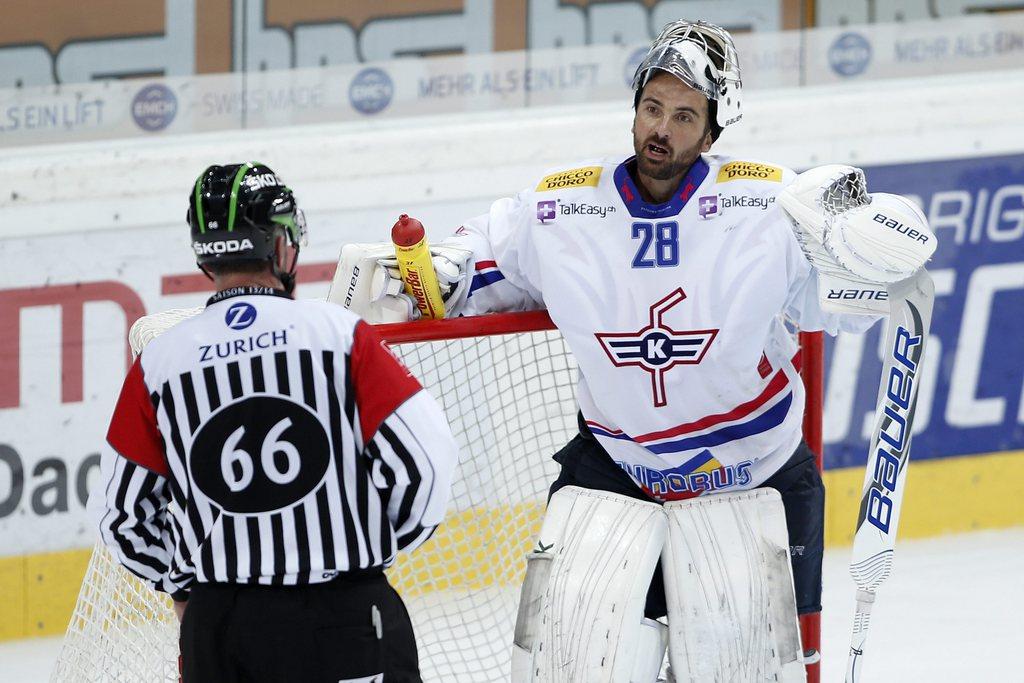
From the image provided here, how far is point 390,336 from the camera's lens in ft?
8.77

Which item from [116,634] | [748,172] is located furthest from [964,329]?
[116,634]

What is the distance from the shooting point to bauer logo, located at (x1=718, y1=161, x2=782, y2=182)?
101 inches

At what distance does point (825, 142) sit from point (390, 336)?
2183 millimetres

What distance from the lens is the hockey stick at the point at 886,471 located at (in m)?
2.59

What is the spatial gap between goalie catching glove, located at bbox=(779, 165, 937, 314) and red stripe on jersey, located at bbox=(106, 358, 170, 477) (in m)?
1.01

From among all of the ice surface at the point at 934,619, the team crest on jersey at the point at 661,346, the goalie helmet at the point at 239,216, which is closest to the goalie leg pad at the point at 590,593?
the team crest on jersey at the point at 661,346

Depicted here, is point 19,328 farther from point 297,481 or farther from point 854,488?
point 854,488

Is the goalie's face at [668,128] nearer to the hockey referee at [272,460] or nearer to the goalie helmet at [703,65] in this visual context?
the goalie helmet at [703,65]

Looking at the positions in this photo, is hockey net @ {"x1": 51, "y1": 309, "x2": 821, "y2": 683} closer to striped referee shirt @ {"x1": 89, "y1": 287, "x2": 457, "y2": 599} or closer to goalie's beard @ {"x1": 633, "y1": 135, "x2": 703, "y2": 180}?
goalie's beard @ {"x1": 633, "y1": 135, "x2": 703, "y2": 180}

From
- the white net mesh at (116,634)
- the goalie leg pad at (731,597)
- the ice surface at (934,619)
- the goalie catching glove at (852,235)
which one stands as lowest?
the ice surface at (934,619)

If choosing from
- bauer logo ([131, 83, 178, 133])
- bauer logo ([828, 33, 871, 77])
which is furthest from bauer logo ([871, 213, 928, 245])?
bauer logo ([828, 33, 871, 77])

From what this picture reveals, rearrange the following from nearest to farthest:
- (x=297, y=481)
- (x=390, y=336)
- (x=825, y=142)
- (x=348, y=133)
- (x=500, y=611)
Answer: (x=297, y=481) < (x=390, y=336) < (x=500, y=611) < (x=348, y=133) < (x=825, y=142)

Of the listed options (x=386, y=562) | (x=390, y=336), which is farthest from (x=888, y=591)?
(x=386, y=562)

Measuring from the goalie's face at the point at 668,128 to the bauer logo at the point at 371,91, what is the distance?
1.94 meters
